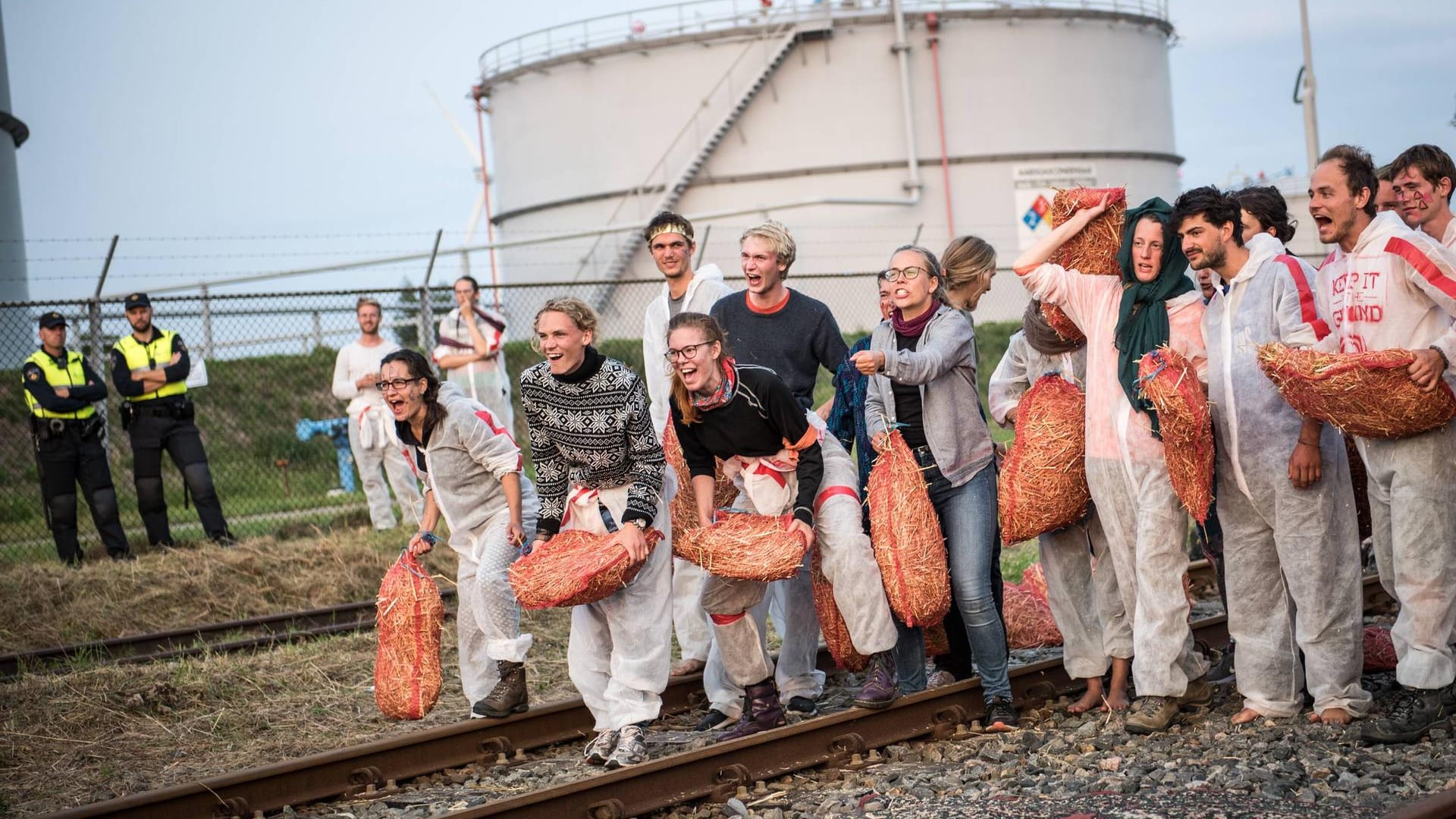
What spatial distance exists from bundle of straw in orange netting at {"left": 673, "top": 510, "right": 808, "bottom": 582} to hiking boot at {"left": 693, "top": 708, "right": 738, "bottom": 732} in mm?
989

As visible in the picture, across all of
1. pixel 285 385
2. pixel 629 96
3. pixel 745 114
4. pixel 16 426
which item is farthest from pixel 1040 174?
pixel 16 426

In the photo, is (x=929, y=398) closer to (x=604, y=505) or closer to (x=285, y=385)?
(x=604, y=505)

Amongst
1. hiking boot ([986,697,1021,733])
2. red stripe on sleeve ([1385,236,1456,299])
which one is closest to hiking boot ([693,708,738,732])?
hiking boot ([986,697,1021,733])

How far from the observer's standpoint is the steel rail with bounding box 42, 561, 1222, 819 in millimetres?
5715

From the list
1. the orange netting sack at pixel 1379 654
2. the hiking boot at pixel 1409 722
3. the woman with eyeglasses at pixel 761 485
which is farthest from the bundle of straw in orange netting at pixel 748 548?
the orange netting sack at pixel 1379 654

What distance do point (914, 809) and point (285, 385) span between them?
53.5 feet

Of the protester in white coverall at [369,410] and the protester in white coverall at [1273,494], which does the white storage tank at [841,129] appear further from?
the protester in white coverall at [1273,494]

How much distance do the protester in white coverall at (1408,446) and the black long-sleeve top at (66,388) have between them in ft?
33.0

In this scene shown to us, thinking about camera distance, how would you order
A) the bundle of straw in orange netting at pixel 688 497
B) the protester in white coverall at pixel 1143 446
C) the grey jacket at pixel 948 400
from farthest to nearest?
the bundle of straw in orange netting at pixel 688 497 → the grey jacket at pixel 948 400 → the protester in white coverall at pixel 1143 446

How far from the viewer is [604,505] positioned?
20.2 feet

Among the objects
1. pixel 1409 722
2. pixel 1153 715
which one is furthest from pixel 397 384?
pixel 1409 722

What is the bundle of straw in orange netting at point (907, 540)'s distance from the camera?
20.1 feet

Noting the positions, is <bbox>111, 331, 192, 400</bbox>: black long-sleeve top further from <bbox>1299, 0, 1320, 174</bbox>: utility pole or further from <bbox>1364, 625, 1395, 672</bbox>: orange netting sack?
<bbox>1299, 0, 1320, 174</bbox>: utility pole

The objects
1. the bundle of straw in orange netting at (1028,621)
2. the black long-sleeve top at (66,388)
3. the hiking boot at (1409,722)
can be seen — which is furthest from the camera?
the black long-sleeve top at (66,388)
